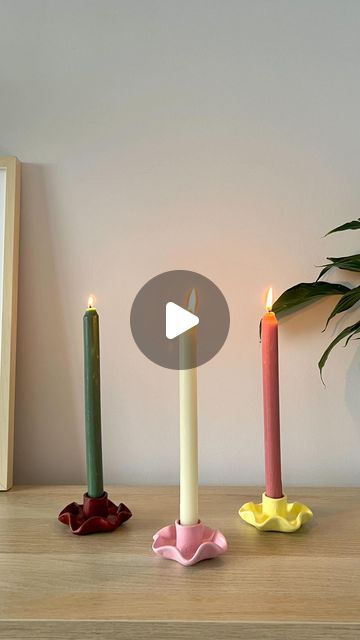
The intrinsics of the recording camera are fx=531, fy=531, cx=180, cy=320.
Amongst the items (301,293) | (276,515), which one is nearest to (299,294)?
(301,293)

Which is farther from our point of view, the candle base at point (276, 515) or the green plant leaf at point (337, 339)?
the green plant leaf at point (337, 339)

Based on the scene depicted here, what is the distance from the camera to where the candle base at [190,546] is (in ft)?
1.50

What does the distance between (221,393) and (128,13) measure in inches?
20.3

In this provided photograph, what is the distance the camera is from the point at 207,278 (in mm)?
689

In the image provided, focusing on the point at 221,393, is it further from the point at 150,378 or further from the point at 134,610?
the point at 134,610

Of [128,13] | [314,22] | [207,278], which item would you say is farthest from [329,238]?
[128,13]

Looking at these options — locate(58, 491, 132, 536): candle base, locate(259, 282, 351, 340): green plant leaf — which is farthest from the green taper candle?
locate(259, 282, 351, 340): green plant leaf

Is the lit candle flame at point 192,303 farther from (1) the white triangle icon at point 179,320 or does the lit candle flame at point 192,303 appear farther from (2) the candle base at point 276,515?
(2) the candle base at point 276,515
